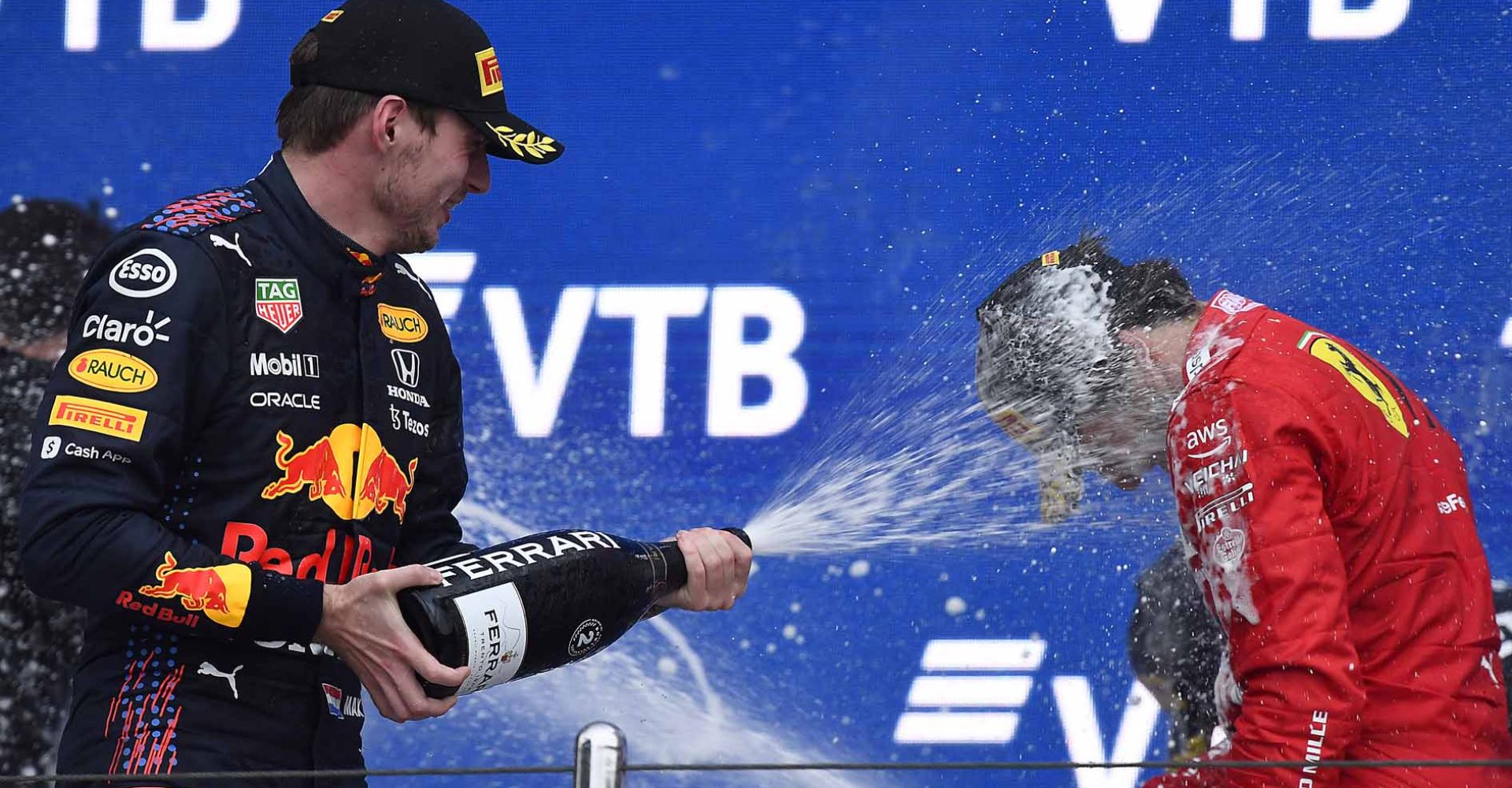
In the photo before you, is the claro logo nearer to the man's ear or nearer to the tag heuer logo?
the tag heuer logo

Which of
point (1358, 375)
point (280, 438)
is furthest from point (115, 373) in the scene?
point (1358, 375)

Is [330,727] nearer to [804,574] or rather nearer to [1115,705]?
[804,574]

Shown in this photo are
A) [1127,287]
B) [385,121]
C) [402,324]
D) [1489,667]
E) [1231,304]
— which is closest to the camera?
[385,121]

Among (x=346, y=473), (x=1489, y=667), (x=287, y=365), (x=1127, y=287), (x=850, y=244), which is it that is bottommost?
(x=1489, y=667)

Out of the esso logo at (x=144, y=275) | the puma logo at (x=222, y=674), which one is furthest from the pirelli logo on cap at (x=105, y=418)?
the puma logo at (x=222, y=674)

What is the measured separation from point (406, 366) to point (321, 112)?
29 cm

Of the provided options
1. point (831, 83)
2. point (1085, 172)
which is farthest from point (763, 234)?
point (1085, 172)

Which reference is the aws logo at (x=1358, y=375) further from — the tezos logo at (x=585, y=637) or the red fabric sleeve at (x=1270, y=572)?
the tezos logo at (x=585, y=637)

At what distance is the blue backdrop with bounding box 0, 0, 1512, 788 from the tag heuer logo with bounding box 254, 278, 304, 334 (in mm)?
1084

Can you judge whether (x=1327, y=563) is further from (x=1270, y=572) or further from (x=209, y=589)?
(x=209, y=589)

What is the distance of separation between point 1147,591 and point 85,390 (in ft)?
5.74

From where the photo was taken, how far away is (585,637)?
173 cm

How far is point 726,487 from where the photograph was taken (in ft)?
8.89

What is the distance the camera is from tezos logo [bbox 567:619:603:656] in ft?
5.63
